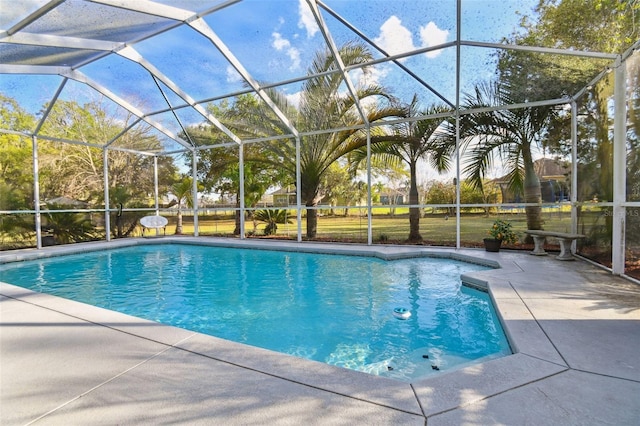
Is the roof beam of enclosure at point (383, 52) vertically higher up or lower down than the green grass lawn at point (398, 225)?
higher up

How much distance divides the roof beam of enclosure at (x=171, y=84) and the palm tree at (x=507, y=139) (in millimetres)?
6919

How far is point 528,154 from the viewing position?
306 inches

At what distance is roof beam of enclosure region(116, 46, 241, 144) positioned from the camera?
7.64 metres

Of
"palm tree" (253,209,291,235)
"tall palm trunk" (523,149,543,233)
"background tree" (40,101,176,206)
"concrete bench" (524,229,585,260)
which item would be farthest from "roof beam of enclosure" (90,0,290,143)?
"concrete bench" (524,229,585,260)

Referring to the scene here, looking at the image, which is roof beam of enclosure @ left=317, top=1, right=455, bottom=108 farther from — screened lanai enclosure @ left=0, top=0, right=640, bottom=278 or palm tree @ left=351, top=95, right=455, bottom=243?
palm tree @ left=351, top=95, right=455, bottom=243

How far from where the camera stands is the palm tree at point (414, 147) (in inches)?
340

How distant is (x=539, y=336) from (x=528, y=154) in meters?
6.29

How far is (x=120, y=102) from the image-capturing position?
9.66 metres

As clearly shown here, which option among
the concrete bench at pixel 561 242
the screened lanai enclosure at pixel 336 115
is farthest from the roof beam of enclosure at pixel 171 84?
the concrete bench at pixel 561 242

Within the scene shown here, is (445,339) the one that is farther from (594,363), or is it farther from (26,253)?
(26,253)

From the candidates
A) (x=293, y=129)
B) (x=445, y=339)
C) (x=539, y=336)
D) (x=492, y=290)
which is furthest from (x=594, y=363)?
(x=293, y=129)

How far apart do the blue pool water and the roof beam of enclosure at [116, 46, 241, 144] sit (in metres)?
4.18

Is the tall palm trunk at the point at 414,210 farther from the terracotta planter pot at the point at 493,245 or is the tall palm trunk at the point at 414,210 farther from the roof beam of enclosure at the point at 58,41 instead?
the roof beam of enclosure at the point at 58,41

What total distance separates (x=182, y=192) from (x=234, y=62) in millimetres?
7518
